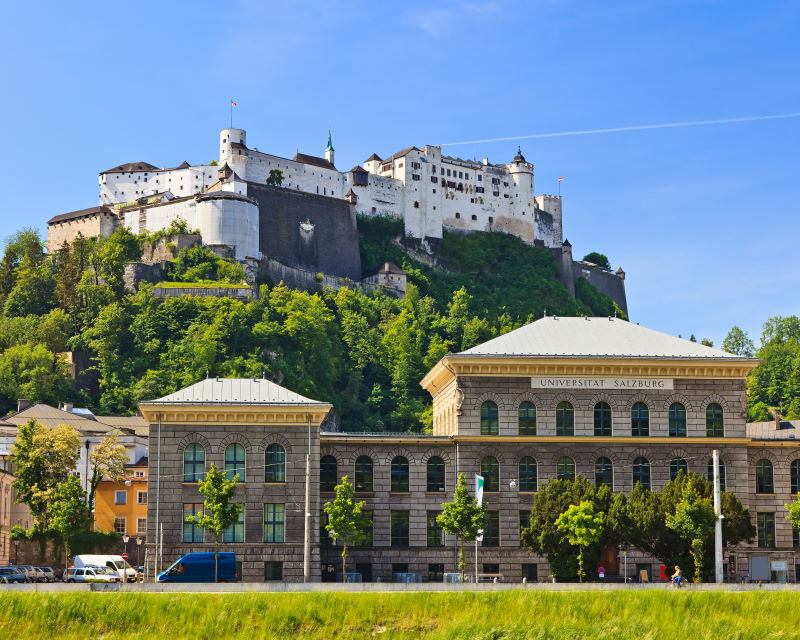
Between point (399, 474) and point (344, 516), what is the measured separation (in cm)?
566

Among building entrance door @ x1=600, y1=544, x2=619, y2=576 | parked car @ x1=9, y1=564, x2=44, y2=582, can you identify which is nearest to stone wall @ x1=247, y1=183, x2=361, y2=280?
parked car @ x1=9, y1=564, x2=44, y2=582

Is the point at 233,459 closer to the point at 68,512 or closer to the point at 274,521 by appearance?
the point at 274,521

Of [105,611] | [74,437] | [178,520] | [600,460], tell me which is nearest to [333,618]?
[105,611]

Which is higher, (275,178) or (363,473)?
(275,178)

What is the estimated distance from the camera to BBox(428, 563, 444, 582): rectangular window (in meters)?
73.5

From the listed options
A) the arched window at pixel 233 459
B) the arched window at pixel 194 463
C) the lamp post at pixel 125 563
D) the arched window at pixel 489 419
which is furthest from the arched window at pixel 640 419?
the lamp post at pixel 125 563

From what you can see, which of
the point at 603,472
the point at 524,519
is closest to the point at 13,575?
the point at 524,519

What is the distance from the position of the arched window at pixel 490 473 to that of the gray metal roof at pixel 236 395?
27.1ft

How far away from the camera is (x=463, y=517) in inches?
2692

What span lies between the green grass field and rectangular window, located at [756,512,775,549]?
21.1 m

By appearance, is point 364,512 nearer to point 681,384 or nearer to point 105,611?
point 681,384

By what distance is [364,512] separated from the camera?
7462cm

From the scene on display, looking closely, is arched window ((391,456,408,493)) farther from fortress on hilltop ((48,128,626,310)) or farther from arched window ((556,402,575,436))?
fortress on hilltop ((48,128,626,310))

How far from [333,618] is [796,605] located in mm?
16178
